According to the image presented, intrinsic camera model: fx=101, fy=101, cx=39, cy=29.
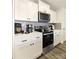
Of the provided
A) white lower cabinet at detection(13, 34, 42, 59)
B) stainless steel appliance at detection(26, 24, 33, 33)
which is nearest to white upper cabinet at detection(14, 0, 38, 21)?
stainless steel appliance at detection(26, 24, 33, 33)

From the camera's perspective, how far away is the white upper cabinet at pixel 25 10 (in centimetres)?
259

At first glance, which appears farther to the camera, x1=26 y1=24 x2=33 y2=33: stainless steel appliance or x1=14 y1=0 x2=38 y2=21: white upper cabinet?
x1=26 y1=24 x2=33 y2=33: stainless steel appliance

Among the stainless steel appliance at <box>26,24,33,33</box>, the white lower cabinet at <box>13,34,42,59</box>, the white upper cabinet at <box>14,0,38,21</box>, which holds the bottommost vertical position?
the white lower cabinet at <box>13,34,42,59</box>

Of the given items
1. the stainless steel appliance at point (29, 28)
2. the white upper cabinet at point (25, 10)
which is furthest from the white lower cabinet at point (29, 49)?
the white upper cabinet at point (25, 10)

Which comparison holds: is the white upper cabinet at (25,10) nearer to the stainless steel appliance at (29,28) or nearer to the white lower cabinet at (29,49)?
the stainless steel appliance at (29,28)

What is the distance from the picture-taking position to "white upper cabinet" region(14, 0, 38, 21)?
102 inches

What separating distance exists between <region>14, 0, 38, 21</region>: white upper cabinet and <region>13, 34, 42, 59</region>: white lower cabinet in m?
0.61

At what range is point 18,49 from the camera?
225 cm

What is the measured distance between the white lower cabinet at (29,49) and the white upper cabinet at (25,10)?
2.02ft

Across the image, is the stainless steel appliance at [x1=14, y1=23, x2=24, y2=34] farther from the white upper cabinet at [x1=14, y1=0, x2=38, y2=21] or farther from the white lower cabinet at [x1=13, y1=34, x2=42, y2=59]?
the white lower cabinet at [x1=13, y1=34, x2=42, y2=59]

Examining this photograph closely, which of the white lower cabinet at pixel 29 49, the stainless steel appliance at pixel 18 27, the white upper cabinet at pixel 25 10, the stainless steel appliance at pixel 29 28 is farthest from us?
the stainless steel appliance at pixel 29 28
